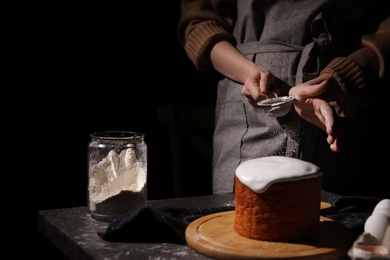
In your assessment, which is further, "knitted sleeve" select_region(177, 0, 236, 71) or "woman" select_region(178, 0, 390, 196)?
"knitted sleeve" select_region(177, 0, 236, 71)

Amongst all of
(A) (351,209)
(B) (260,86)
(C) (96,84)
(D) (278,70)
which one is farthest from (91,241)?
(C) (96,84)

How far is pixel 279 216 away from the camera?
3.92ft

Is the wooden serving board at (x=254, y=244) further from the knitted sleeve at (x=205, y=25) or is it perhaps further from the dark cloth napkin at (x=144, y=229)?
the knitted sleeve at (x=205, y=25)

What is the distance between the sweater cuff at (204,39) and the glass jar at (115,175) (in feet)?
2.14

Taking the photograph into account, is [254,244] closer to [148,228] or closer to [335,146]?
[148,228]

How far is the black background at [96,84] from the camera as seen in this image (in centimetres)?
250

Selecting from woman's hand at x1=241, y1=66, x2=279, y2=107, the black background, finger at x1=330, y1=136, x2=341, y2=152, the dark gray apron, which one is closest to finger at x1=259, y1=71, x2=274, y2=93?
woman's hand at x1=241, y1=66, x2=279, y2=107

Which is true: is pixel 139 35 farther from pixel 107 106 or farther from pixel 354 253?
pixel 354 253

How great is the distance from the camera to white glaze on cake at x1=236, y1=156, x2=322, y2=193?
1191mm

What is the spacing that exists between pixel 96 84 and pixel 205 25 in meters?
0.69

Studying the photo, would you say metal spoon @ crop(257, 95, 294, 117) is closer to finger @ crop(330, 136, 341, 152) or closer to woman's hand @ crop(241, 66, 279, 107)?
woman's hand @ crop(241, 66, 279, 107)

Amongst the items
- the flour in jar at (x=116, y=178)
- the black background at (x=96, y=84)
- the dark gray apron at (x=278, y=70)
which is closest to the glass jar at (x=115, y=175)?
the flour in jar at (x=116, y=178)

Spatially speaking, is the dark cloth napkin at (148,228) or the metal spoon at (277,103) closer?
the dark cloth napkin at (148,228)

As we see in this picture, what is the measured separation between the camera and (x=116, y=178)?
1409 mm
